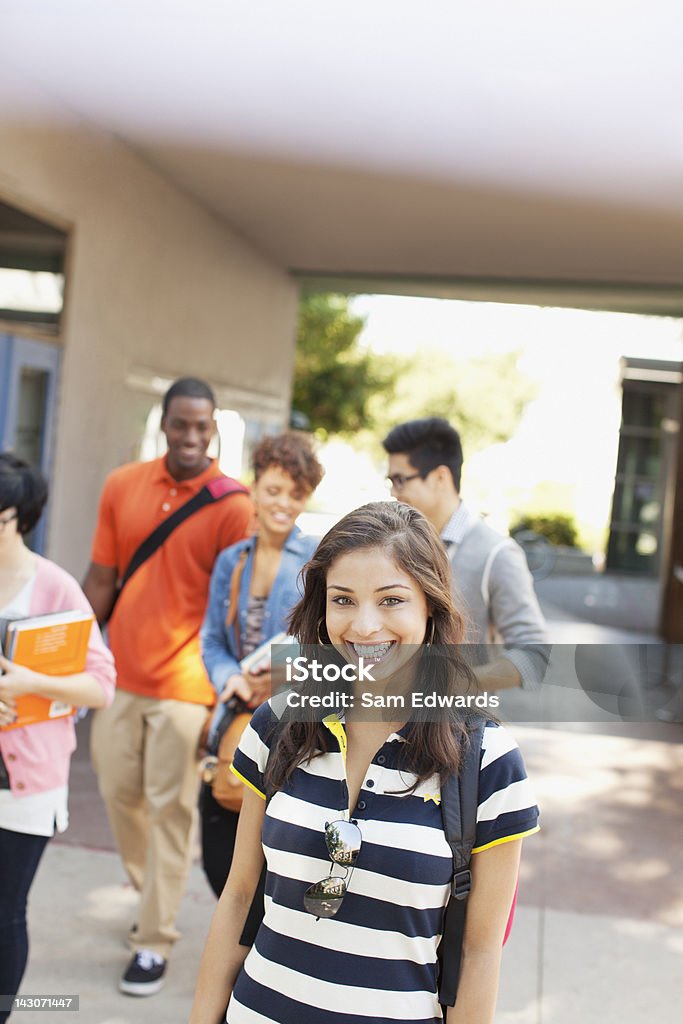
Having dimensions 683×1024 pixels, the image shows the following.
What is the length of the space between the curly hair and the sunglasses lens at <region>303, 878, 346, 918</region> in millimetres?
1730

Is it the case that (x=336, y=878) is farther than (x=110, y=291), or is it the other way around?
(x=110, y=291)

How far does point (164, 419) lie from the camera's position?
3.96 m

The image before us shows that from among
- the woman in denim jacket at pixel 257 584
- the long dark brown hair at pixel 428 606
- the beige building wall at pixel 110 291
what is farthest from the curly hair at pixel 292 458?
the beige building wall at pixel 110 291

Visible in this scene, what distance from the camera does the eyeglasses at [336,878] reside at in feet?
5.21

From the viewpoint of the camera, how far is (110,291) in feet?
25.6

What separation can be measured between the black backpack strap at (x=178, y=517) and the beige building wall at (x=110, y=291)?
332 centimetres

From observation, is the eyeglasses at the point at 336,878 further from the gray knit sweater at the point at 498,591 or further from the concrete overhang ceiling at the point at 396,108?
the concrete overhang ceiling at the point at 396,108

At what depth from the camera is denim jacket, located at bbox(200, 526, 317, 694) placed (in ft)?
10.3

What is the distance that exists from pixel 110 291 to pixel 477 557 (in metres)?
5.47

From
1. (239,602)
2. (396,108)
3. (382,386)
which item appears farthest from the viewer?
(382,386)

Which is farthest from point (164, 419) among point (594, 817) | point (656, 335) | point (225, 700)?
point (656, 335)

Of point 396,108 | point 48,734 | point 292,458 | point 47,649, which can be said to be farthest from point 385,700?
point 396,108

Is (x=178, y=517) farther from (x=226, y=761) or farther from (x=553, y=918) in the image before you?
(x=553, y=918)

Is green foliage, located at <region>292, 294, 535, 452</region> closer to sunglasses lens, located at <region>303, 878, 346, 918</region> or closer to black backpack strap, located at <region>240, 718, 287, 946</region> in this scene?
black backpack strap, located at <region>240, 718, 287, 946</region>
